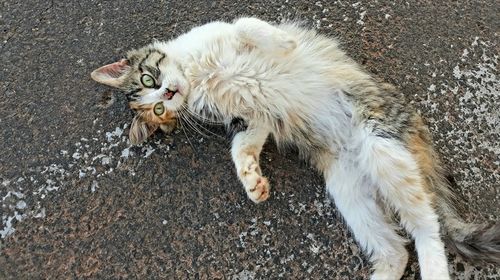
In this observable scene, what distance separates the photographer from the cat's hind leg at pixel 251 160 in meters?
2.55

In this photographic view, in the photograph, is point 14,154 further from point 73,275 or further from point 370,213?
point 370,213

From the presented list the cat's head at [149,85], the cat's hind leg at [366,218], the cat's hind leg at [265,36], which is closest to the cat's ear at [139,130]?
the cat's head at [149,85]

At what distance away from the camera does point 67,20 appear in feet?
10.6

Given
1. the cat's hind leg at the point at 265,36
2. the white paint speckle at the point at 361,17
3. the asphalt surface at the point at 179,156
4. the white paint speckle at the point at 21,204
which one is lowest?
the white paint speckle at the point at 21,204

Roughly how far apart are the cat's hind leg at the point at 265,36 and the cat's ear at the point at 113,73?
0.68m

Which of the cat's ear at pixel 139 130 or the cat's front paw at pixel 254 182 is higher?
the cat's front paw at pixel 254 182

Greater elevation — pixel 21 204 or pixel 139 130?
pixel 139 130

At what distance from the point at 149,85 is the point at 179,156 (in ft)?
1.44

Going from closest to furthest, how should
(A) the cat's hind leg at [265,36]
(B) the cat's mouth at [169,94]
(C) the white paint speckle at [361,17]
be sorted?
(A) the cat's hind leg at [265,36] → (B) the cat's mouth at [169,94] → (C) the white paint speckle at [361,17]

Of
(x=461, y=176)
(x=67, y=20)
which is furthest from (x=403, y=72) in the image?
(x=67, y=20)

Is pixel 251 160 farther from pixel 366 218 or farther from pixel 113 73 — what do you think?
pixel 113 73

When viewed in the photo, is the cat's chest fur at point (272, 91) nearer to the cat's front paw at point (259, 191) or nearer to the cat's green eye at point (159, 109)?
the cat's green eye at point (159, 109)

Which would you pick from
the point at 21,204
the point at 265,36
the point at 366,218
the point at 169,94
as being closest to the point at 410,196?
the point at 366,218

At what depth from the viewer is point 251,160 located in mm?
2629
